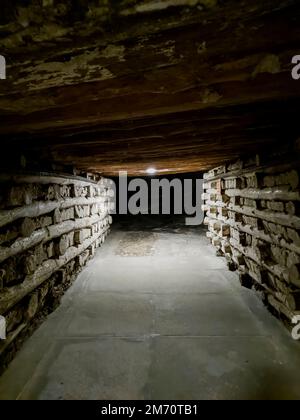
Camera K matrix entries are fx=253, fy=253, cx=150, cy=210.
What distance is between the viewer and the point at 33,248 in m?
3.98

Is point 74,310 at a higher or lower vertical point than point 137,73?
lower

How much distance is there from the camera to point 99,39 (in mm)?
1298

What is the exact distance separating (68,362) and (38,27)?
3.33 metres

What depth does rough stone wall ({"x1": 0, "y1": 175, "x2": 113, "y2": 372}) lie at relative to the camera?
10.6ft

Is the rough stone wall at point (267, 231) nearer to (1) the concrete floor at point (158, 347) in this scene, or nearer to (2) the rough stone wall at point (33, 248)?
(1) the concrete floor at point (158, 347)

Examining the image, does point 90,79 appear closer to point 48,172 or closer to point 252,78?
point 252,78

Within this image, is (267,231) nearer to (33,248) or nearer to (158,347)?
(158,347)

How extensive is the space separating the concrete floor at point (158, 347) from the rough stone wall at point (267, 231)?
409 millimetres

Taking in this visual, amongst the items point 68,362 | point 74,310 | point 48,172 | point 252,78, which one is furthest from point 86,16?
point 74,310

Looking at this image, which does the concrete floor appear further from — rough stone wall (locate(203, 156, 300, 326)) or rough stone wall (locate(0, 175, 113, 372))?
rough stone wall (locate(203, 156, 300, 326))

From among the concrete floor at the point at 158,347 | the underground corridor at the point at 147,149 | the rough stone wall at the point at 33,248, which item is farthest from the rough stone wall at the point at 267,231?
the rough stone wall at the point at 33,248

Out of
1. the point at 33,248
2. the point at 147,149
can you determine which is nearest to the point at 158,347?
the point at 33,248

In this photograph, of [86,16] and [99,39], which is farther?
[99,39]

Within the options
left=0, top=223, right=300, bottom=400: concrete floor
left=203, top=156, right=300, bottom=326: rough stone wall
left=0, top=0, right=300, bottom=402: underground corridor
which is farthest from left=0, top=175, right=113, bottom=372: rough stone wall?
left=203, top=156, right=300, bottom=326: rough stone wall
